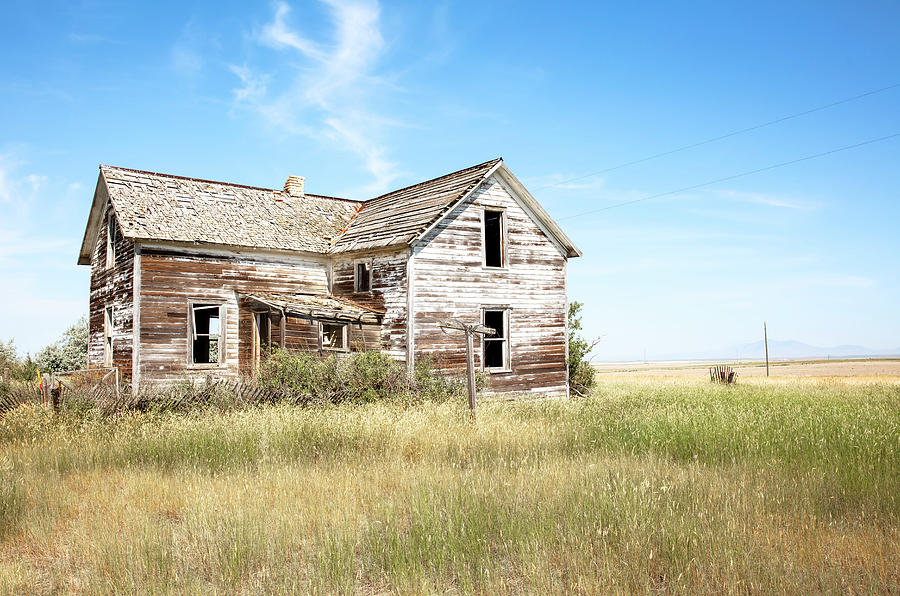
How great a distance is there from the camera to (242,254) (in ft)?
63.3

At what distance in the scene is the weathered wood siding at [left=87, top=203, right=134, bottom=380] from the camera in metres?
18.2

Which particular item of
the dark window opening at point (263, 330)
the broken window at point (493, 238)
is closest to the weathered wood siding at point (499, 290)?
the broken window at point (493, 238)

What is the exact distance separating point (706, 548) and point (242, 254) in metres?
16.9

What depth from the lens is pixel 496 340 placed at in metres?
18.5

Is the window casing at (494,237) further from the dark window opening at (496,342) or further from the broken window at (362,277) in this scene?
the broken window at (362,277)

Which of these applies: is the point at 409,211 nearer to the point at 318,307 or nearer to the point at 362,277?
the point at 362,277

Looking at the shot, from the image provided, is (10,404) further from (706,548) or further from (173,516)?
(706,548)

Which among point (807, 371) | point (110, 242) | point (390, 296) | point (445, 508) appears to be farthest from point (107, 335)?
point (807, 371)

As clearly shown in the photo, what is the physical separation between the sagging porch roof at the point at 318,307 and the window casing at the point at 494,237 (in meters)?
3.82

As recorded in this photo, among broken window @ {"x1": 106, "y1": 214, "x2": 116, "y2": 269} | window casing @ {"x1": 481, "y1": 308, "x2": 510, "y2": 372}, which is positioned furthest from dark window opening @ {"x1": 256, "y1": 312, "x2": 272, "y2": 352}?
window casing @ {"x1": 481, "y1": 308, "x2": 510, "y2": 372}

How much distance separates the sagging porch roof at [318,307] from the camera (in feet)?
→ 56.9

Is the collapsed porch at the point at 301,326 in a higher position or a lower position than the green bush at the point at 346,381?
higher

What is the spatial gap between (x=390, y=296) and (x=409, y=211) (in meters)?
3.09

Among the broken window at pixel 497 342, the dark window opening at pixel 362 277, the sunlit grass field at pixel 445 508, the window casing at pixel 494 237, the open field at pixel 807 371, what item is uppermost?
the window casing at pixel 494 237
